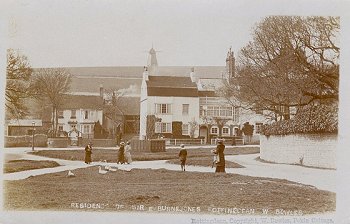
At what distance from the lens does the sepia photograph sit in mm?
6398

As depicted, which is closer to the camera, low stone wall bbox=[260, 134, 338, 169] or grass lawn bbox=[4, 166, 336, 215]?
grass lawn bbox=[4, 166, 336, 215]

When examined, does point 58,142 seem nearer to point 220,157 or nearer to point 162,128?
point 162,128

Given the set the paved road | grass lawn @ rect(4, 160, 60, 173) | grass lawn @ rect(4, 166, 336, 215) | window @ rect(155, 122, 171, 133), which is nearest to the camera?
grass lawn @ rect(4, 166, 336, 215)

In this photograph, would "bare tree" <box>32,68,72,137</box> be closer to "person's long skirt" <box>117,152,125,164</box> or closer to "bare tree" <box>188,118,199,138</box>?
"person's long skirt" <box>117,152,125,164</box>

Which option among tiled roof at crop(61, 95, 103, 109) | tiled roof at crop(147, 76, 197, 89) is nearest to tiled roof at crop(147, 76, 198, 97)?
tiled roof at crop(147, 76, 197, 89)

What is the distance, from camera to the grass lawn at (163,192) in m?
6.36

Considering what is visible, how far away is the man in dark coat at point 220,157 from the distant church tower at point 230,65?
62 centimetres

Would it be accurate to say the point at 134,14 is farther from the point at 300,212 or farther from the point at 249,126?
the point at 300,212

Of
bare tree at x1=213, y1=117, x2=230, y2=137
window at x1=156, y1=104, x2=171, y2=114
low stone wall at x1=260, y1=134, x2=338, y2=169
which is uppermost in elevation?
window at x1=156, y1=104, x2=171, y2=114

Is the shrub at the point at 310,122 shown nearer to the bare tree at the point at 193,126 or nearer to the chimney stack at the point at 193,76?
the bare tree at the point at 193,126

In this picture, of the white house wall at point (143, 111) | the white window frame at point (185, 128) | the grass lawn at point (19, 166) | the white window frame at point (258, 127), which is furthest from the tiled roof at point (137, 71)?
the grass lawn at point (19, 166)

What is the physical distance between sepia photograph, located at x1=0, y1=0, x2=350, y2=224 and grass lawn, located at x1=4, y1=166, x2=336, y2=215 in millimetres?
11

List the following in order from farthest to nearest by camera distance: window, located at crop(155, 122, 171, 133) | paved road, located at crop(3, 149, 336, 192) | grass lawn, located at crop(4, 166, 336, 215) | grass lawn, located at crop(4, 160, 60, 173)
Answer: window, located at crop(155, 122, 171, 133)
grass lawn, located at crop(4, 160, 60, 173)
paved road, located at crop(3, 149, 336, 192)
grass lawn, located at crop(4, 166, 336, 215)

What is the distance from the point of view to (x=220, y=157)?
6582mm
